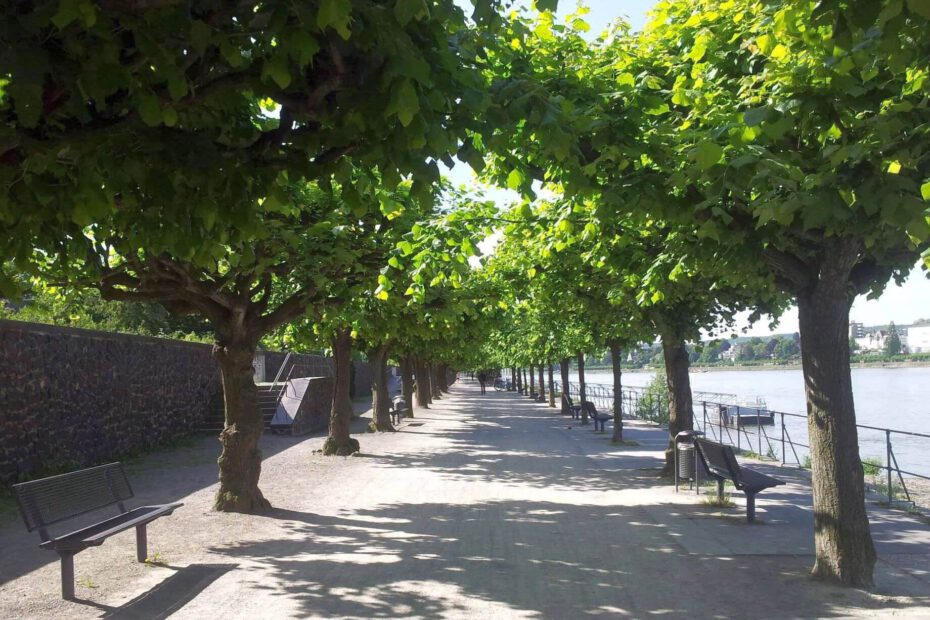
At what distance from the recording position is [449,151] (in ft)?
13.4

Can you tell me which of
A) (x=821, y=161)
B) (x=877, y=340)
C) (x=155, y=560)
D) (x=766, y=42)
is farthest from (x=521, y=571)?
(x=877, y=340)

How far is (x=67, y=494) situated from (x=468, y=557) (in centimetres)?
373

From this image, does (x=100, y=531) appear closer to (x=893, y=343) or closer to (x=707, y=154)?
(x=707, y=154)

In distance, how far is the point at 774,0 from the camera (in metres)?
4.68

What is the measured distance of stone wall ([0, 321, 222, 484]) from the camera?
1198cm

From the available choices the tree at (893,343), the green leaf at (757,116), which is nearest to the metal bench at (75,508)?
the green leaf at (757,116)

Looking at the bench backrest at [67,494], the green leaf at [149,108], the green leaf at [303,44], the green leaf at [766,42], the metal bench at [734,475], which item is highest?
the green leaf at [766,42]

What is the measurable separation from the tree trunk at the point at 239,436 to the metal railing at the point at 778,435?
7.06 metres

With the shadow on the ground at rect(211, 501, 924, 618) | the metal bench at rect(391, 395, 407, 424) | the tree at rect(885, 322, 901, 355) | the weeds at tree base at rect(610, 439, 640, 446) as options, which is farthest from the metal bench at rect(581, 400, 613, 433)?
the tree at rect(885, 322, 901, 355)

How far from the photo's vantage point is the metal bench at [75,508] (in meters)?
6.12

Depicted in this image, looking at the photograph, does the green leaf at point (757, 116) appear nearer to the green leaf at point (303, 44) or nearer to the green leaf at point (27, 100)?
the green leaf at point (303, 44)

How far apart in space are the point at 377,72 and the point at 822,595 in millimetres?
5436

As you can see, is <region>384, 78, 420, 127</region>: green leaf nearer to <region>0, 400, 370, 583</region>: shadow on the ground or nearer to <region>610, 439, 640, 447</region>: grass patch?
<region>0, 400, 370, 583</region>: shadow on the ground

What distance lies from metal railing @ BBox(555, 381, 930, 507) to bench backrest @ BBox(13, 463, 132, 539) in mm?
8042
